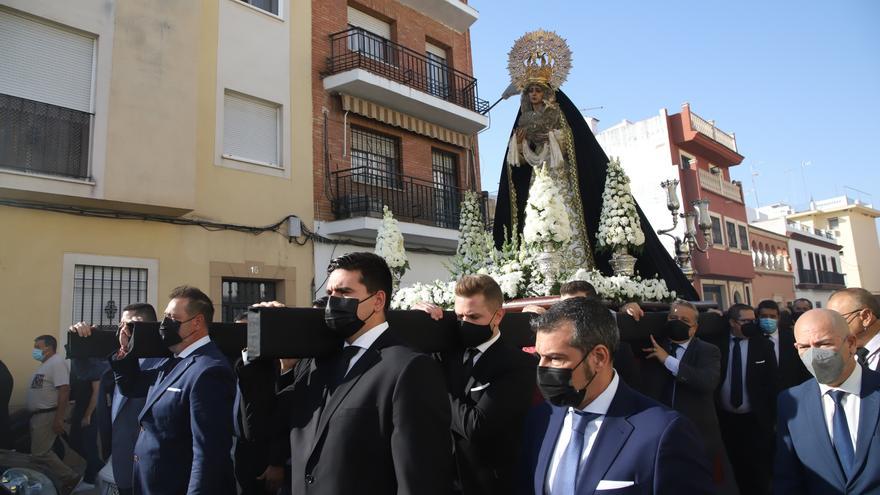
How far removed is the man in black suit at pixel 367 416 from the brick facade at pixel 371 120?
9.62m

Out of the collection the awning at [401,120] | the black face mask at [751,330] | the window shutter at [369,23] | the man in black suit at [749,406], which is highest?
the window shutter at [369,23]

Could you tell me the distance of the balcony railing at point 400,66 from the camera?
12406mm

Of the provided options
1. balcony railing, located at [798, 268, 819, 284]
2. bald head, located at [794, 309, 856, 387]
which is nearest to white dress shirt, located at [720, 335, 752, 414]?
bald head, located at [794, 309, 856, 387]

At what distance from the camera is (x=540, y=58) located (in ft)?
23.0

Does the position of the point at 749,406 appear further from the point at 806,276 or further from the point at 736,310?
the point at 806,276

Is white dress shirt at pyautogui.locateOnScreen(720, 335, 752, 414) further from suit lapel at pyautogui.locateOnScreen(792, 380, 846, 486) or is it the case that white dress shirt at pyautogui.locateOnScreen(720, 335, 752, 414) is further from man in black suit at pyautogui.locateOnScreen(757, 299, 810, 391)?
A: suit lapel at pyautogui.locateOnScreen(792, 380, 846, 486)

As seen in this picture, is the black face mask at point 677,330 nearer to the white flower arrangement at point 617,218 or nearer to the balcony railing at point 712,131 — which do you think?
the white flower arrangement at point 617,218

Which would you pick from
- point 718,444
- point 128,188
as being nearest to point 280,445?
point 718,444

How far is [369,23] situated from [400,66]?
1118 mm

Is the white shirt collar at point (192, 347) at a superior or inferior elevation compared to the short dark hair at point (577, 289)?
inferior

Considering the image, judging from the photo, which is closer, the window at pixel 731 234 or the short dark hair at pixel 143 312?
the short dark hair at pixel 143 312

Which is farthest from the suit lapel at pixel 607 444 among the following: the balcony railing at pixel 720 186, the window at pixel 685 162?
the balcony railing at pixel 720 186

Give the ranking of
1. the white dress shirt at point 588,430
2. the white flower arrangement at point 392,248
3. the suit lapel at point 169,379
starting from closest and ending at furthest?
the white dress shirt at point 588,430
the suit lapel at point 169,379
the white flower arrangement at point 392,248

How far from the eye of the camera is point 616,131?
2819 cm
